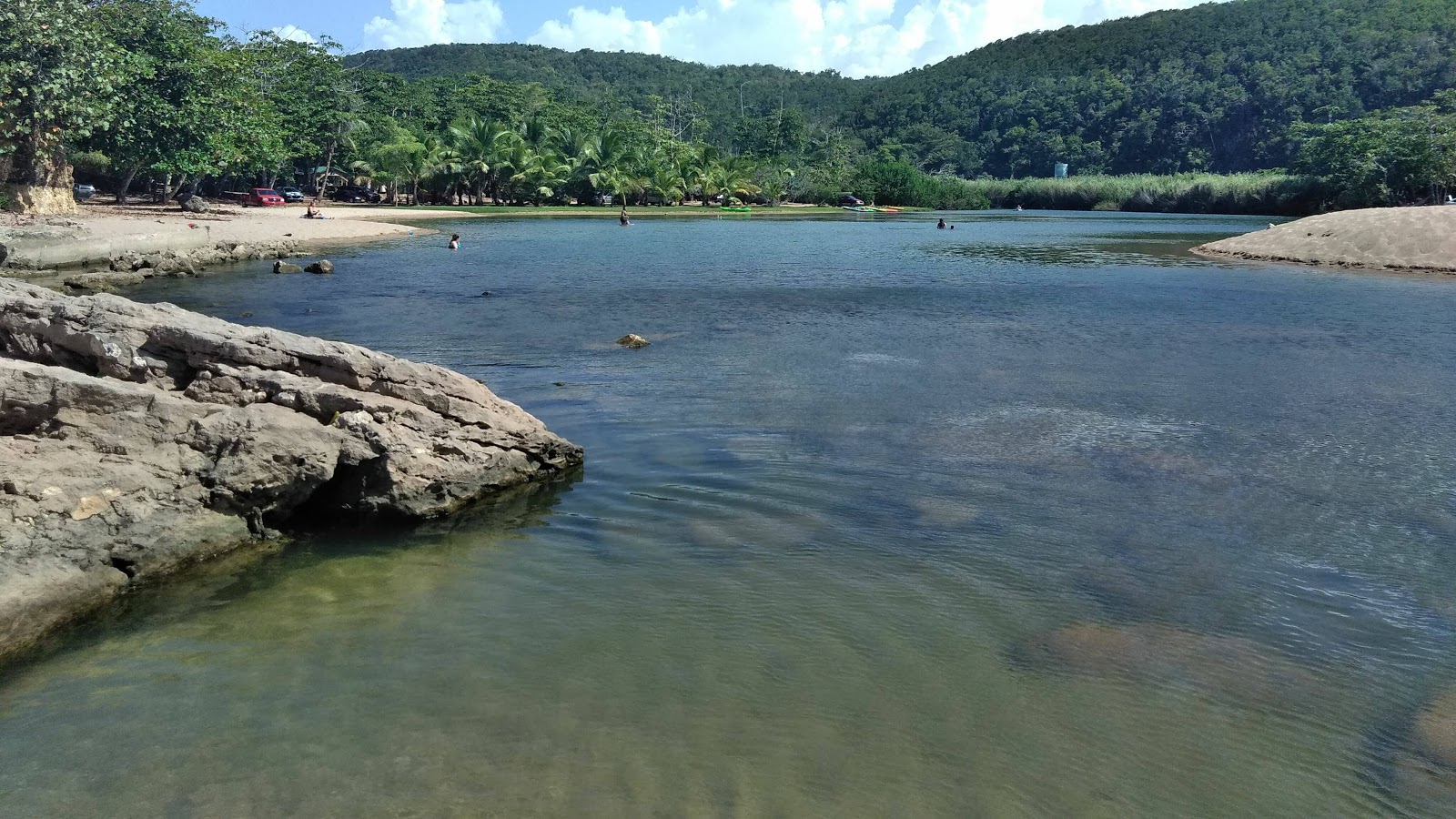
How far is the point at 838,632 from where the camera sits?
740cm

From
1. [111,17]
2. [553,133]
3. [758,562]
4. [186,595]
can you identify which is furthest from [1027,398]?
[553,133]

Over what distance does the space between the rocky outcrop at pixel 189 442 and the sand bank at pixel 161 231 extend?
26.3 meters

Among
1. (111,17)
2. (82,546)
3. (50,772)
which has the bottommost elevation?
(50,772)

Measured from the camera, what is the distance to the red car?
75.1 m

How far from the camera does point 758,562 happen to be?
8664 mm

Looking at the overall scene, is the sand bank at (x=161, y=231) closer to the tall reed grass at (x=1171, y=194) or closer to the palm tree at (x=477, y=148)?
the palm tree at (x=477, y=148)

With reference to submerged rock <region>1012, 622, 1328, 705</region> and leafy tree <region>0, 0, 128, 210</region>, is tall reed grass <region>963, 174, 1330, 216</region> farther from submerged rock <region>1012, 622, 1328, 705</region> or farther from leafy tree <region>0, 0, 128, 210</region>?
submerged rock <region>1012, 622, 1328, 705</region>

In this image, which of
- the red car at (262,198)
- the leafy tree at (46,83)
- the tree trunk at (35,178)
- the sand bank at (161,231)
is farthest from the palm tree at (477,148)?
the leafy tree at (46,83)

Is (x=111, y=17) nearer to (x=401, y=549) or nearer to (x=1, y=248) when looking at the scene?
(x=1, y=248)

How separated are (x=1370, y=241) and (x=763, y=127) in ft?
422

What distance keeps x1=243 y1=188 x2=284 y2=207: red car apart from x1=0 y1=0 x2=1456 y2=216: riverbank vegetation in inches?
80.4

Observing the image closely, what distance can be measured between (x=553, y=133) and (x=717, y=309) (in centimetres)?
8618

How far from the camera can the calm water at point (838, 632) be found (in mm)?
5598

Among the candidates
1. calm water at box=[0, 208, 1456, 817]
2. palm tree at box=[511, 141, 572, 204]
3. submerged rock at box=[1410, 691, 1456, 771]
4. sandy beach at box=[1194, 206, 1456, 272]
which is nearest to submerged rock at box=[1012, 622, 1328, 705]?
calm water at box=[0, 208, 1456, 817]
